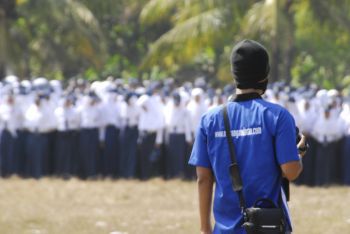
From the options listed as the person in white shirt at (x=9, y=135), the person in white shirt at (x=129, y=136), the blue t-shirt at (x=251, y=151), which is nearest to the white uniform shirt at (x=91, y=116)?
the person in white shirt at (x=129, y=136)

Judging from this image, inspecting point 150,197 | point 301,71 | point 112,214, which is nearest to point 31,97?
point 150,197

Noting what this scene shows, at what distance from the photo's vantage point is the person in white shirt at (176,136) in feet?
67.1

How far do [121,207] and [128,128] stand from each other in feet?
19.3

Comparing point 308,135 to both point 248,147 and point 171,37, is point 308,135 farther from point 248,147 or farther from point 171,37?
point 248,147

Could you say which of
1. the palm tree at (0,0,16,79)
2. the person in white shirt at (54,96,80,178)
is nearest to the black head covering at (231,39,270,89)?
the person in white shirt at (54,96,80,178)

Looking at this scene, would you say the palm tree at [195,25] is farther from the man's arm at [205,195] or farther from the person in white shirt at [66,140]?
the man's arm at [205,195]

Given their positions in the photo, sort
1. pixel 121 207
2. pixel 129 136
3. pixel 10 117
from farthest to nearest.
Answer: pixel 10 117, pixel 129 136, pixel 121 207

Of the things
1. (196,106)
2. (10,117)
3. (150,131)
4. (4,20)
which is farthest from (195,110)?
(4,20)

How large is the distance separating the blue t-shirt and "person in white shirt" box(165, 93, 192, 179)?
1468 cm

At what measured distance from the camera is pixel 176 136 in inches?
812

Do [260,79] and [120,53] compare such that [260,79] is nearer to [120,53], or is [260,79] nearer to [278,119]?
[278,119]

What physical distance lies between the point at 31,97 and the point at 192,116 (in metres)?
3.14

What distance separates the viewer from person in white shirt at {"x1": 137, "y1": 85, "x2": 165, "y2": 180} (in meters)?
20.5

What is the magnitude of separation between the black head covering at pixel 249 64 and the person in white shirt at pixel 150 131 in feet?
48.2
